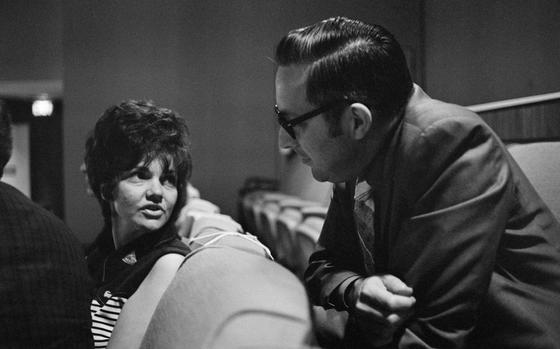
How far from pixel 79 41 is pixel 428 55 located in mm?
4089

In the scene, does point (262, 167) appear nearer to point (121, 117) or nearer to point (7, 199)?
point (121, 117)

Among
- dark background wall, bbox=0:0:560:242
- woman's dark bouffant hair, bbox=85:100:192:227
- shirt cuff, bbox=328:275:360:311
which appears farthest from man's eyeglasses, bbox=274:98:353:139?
dark background wall, bbox=0:0:560:242

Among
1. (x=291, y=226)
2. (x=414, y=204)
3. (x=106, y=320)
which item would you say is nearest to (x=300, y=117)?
(x=414, y=204)

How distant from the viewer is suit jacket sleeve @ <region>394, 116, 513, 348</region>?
877 mm

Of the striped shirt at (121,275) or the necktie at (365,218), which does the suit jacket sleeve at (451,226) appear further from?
the striped shirt at (121,275)

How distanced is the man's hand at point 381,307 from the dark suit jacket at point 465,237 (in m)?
0.02

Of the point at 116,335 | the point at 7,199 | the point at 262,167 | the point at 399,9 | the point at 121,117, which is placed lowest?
the point at 262,167

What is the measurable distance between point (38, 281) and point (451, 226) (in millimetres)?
741

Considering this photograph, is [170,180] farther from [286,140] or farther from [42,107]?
[42,107]

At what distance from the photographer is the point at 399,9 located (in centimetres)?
653

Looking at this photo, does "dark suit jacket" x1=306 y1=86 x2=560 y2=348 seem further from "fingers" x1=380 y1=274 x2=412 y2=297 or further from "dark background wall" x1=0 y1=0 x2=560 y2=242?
"dark background wall" x1=0 y1=0 x2=560 y2=242

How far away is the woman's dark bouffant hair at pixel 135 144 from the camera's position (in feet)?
4.69

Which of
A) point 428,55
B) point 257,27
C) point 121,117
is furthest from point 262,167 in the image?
point 121,117

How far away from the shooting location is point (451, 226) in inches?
35.2
